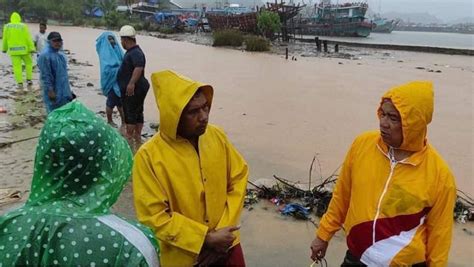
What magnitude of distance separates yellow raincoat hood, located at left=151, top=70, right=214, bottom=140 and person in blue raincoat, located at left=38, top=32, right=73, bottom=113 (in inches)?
182

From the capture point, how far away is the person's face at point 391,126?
6.91 feet

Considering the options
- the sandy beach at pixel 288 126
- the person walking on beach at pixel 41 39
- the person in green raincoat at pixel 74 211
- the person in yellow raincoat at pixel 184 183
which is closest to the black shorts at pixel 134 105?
the sandy beach at pixel 288 126

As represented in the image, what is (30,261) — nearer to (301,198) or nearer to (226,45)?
(301,198)

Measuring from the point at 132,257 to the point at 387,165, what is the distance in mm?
1304

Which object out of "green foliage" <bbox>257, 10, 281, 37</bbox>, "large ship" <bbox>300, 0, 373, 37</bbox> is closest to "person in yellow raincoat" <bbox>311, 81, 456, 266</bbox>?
"green foliage" <bbox>257, 10, 281, 37</bbox>

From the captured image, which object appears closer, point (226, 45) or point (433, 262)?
point (433, 262)

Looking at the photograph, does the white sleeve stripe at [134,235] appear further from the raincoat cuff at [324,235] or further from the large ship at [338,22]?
the large ship at [338,22]

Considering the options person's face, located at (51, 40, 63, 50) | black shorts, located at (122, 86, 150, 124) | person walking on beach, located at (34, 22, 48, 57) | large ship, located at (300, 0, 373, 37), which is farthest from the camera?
large ship, located at (300, 0, 373, 37)

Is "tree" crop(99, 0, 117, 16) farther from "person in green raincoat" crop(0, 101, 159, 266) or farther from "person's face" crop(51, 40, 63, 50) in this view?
"person in green raincoat" crop(0, 101, 159, 266)

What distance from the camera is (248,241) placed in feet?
13.4

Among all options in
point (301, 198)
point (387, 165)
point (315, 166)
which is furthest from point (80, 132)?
point (315, 166)

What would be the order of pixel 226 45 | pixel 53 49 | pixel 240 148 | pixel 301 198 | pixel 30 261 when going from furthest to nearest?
1. pixel 226 45
2. pixel 240 148
3. pixel 53 49
4. pixel 301 198
5. pixel 30 261

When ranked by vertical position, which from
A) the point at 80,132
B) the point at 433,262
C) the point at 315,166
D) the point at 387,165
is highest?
the point at 80,132

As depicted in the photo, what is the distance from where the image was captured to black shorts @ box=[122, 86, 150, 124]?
6.10 meters
